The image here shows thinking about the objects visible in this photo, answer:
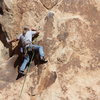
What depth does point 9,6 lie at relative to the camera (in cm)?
1303

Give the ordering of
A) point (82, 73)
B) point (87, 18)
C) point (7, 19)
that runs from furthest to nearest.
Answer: point (7, 19)
point (87, 18)
point (82, 73)

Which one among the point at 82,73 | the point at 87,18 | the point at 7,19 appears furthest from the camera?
the point at 7,19

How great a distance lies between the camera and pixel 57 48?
38.7 ft

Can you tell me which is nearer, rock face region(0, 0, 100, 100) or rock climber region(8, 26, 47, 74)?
rock face region(0, 0, 100, 100)

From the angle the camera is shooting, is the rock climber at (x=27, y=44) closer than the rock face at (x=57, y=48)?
No

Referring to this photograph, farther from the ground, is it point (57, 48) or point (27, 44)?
point (27, 44)

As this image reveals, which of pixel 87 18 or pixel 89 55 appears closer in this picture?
pixel 89 55


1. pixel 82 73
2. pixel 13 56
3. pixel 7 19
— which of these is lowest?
pixel 82 73

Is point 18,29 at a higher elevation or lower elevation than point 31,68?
higher

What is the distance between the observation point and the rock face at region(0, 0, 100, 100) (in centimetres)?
1101

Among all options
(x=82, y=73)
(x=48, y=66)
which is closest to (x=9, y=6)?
(x=48, y=66)

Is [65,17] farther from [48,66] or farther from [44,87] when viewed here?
[44,87]

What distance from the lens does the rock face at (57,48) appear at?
11.0 m

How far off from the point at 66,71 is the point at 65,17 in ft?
7.87
